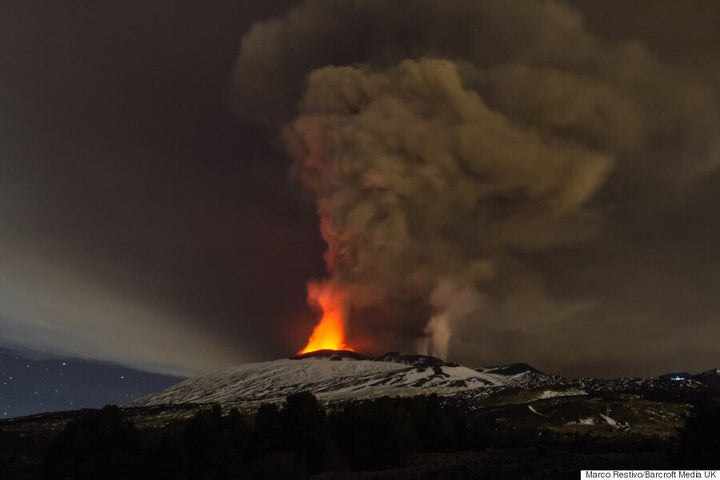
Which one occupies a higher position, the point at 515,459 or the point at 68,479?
the point at 515,459

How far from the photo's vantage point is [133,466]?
165 ft

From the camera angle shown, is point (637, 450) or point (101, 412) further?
point (101, 412)

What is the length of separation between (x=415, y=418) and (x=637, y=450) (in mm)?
26732

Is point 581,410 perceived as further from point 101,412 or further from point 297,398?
point 101,412

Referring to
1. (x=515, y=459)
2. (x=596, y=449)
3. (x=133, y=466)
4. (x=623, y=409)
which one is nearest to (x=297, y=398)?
(x=133, y=466)

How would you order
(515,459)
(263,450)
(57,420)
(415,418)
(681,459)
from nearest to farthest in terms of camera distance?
1. (681,459)
2. (515,459)
3. (263,450)
4. (415,418)
5. (57,420)

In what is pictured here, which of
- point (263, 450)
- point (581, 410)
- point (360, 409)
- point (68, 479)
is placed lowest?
point (68, 479)

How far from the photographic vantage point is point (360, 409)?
204 feet

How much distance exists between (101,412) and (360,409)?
28.9 meters

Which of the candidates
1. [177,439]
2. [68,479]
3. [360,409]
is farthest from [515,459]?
[68,479]

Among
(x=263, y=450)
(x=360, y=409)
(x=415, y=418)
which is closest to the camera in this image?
(x=263, y=450)

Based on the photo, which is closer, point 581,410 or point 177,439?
point 177,439

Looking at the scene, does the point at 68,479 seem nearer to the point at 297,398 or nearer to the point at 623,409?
the point at 297,398

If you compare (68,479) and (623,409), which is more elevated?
(623,409)
